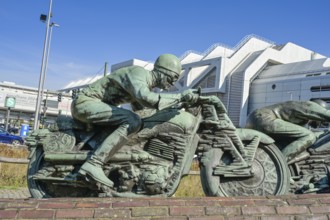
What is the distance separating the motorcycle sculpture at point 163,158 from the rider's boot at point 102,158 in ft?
0.24

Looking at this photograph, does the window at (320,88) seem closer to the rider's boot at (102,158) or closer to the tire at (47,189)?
the rider's boot at (102,158)

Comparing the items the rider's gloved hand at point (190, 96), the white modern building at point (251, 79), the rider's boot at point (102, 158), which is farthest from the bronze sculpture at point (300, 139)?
the white modern building at point (251, 79)

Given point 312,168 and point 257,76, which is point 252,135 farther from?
point 257,76

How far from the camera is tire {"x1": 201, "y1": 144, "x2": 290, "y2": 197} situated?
4.43 metres

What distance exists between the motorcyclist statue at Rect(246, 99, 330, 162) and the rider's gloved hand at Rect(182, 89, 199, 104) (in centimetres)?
→ 135

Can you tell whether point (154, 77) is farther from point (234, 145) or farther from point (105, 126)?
point (234, 145)

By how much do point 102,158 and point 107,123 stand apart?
42 cm

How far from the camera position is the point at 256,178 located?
4602 mm

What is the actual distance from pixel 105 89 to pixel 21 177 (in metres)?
6.18

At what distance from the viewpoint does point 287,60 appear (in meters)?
49.6

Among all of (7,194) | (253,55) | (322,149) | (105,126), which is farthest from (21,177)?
(253,55)

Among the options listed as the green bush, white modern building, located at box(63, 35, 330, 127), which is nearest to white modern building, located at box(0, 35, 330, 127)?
white modern building, located at box(63, 35, 330, 127)

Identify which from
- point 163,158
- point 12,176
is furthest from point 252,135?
point 12,176

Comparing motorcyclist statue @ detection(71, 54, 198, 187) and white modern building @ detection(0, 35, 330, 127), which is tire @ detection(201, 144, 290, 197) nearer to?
motorcyclist statue @ detection(71, 54, 198, 187)
